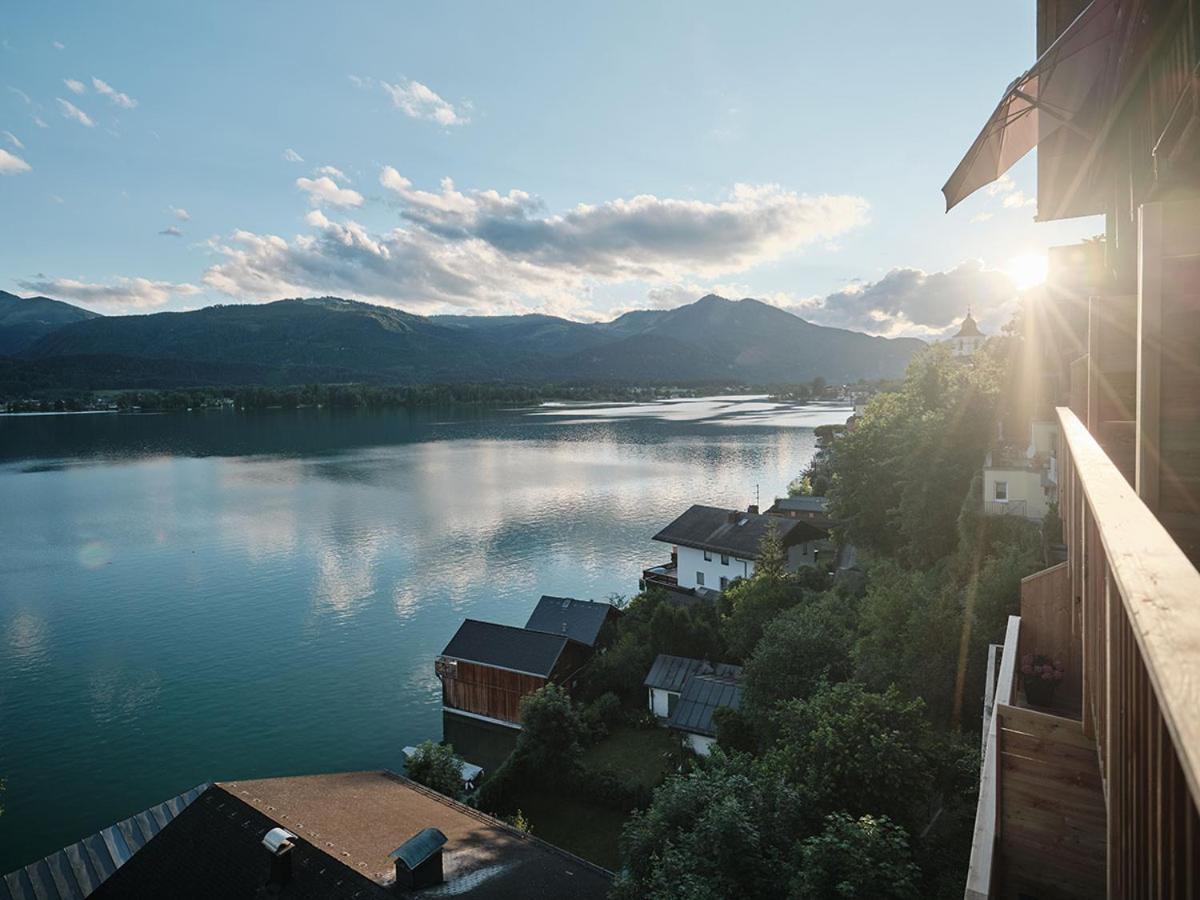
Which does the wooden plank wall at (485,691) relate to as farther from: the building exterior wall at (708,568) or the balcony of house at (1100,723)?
the balcony of house at (1100,723)

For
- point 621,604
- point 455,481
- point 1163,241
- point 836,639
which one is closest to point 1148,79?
point 1163,241

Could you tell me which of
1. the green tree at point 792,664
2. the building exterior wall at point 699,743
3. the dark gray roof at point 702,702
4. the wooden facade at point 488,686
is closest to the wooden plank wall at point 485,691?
the wooden facade at point 488,686

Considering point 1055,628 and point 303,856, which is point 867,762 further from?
point 303,856

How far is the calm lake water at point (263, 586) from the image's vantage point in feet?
80.0

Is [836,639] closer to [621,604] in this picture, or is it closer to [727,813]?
[727,813]

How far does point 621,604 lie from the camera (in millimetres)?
36062

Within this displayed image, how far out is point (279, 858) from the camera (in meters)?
11.8

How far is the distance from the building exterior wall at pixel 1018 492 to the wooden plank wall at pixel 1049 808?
18474 mm

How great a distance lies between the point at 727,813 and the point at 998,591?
8.57 m

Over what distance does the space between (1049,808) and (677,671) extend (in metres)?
20.2

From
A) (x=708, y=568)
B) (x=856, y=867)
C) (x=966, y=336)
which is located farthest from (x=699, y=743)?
(x=966, y=336)

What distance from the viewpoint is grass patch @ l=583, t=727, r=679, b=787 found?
21578 millimetres

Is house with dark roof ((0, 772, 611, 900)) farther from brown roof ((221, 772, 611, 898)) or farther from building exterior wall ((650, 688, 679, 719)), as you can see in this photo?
building exterior wall ((650, 688, 679, 719))

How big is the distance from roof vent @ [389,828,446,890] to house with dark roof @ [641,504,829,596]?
980 inches
